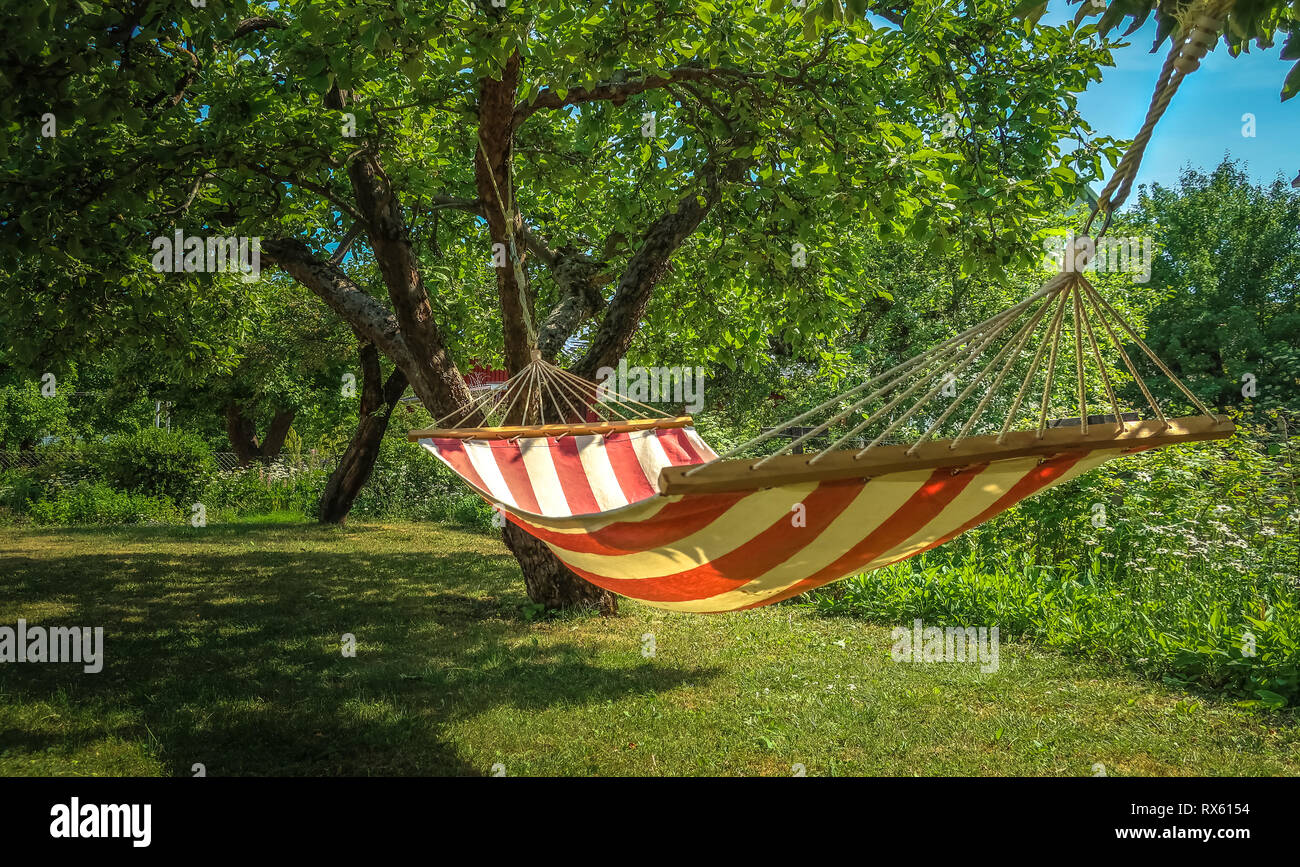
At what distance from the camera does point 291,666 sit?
12.9 feet

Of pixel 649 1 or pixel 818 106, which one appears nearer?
pixel 649 1

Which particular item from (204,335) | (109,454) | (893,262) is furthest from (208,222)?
(893,262)

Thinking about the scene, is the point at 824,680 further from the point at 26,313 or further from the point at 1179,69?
the point at 26,313

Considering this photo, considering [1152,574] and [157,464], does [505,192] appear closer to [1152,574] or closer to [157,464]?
[1152,574]

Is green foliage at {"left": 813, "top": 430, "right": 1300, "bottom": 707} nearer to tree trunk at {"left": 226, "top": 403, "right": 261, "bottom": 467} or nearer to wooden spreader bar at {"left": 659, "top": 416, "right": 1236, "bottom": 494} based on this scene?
wooden spreader bar at {"left": 659, "top": 416, "right": 1236, "bottom": 494}

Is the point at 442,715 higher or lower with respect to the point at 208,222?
lower

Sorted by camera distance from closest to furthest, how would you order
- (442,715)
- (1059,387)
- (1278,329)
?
(442,715)
(1059,387)
(1278,329)

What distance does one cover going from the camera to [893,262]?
1231cm

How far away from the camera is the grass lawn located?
2.79m

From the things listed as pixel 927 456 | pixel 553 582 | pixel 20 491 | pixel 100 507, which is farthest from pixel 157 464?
pixel 927 456

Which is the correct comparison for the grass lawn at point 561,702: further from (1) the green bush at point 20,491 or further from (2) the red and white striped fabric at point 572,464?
(1) the green bush at point 20,491

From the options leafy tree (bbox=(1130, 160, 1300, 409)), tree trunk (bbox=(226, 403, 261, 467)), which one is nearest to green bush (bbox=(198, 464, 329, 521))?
tree trunk (bbox=(226, 403, 261, 467))

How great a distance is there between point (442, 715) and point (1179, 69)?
10.1 ft

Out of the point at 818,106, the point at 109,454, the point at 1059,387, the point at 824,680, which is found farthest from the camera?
the point at 109,454
